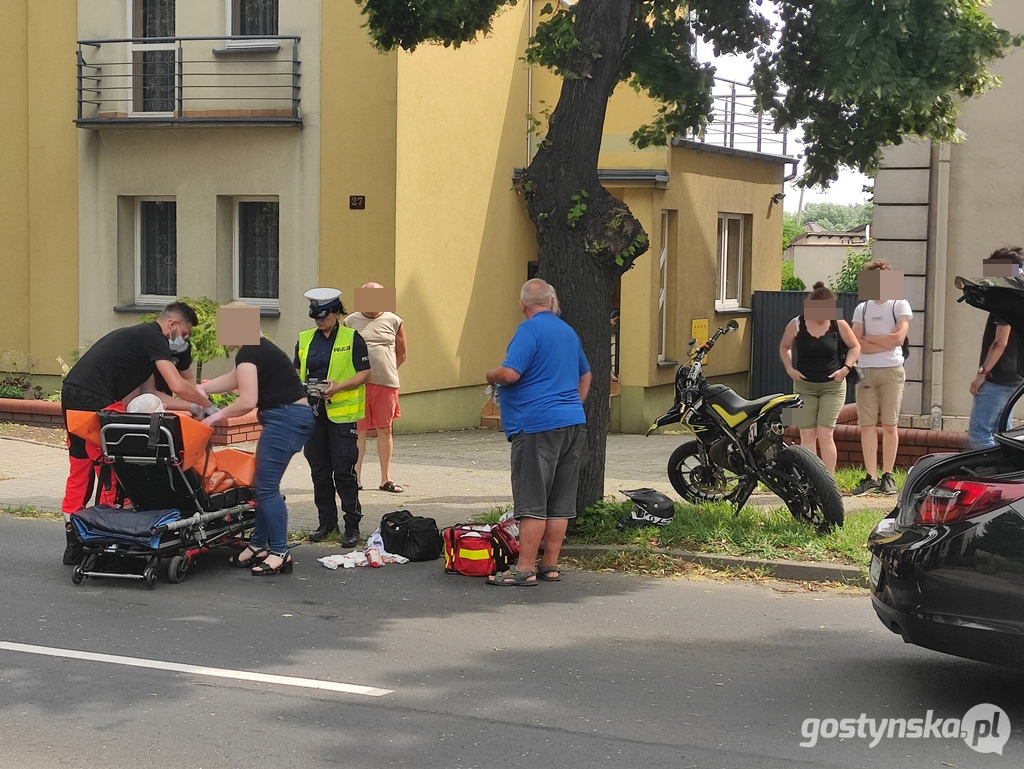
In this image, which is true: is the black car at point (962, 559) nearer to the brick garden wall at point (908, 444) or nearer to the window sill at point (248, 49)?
the brick garden wall at point (908, 444)

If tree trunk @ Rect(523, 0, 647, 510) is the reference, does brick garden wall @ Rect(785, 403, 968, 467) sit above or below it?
below

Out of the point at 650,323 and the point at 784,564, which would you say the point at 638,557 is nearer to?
the point at 784,564

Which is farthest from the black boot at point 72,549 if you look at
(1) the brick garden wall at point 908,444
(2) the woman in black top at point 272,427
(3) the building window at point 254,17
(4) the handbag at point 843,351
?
(3) the building window at point 254,17

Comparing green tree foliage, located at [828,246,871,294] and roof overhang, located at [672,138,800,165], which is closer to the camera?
roof overhang, located at [672,138,800,165]

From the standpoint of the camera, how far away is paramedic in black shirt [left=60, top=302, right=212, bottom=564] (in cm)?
901

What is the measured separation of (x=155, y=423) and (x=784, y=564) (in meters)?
4.13

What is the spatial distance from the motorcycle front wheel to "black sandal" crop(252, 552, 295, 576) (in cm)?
333

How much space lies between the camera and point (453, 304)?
1758cm

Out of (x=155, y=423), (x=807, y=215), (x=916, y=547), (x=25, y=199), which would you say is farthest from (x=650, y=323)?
(x=807, y=215)

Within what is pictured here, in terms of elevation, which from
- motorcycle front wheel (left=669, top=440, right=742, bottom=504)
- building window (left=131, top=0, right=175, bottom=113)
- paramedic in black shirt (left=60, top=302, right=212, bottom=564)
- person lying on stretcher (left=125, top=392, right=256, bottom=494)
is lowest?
motorcycle front wheel (left=669, top=440, right=742, bottom=504)

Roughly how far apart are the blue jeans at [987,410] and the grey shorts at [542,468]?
11.3ft

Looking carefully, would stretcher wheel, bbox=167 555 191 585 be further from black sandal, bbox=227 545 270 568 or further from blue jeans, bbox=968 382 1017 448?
blue jeans, bbox=968 382 1017 448

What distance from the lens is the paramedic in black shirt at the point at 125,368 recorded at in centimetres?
901

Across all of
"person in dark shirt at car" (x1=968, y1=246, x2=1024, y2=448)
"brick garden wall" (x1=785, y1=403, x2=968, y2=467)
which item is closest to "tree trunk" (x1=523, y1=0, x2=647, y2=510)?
"person in dark shirt at car" (x1=968, y1=246, x2=1024, y2=448)
